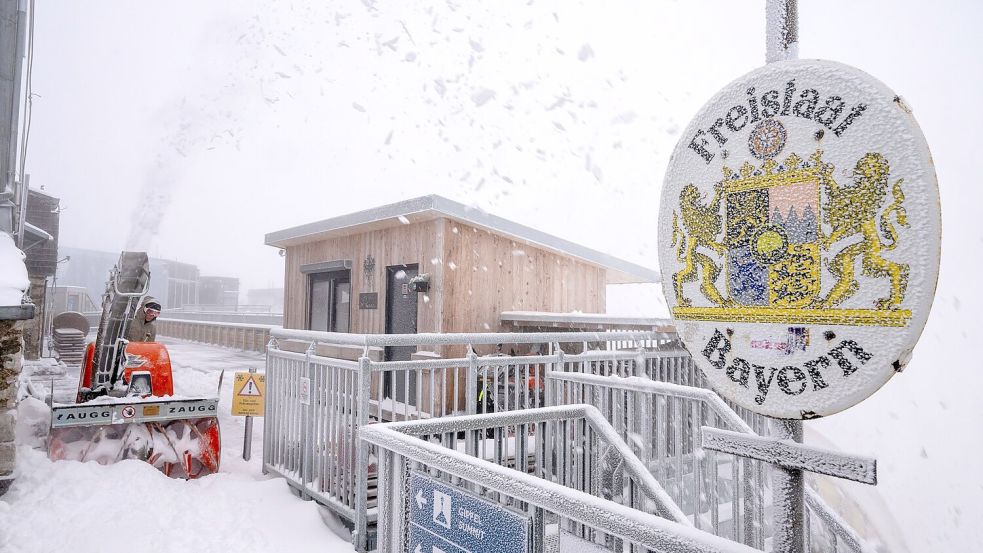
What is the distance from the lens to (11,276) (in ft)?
18.4

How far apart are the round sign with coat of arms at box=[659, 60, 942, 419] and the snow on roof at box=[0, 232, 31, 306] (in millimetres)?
6355

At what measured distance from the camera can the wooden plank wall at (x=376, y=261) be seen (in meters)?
9.26

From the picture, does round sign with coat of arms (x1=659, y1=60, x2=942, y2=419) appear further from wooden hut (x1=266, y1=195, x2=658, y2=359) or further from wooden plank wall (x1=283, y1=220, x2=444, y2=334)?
wooden plank wall (x1=283, y1=220, x2=444, y2=334)

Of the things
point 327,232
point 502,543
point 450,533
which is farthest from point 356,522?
point 327,232

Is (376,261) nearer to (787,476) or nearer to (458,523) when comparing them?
(458,523)

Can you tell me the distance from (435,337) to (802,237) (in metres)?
4.50

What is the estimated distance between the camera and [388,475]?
2469 millimetres

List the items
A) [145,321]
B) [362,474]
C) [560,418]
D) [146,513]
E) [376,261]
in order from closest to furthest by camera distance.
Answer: [560,418], [362,474], [146,513], [145,321], [376,261]

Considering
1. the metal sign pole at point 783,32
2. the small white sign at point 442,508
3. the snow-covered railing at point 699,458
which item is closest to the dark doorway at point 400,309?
the snow-covered railing at point 699,458

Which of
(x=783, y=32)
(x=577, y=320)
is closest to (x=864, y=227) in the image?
(x=783, y=32)

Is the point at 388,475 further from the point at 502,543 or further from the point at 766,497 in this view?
the point at 766,497


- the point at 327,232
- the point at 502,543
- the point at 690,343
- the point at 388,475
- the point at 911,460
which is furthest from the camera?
the point at 911,460

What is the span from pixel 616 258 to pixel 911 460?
134017mm

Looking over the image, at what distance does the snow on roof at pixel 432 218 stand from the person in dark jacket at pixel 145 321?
145 inches
